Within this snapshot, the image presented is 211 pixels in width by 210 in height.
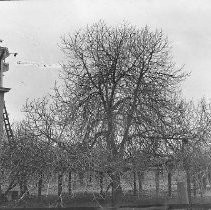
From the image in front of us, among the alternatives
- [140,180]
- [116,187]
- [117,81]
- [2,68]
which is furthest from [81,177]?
[2,68]

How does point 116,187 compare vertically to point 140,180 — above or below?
below

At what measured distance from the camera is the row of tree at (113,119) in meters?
13.0

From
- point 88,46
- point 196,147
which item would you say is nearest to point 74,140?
point 196,147

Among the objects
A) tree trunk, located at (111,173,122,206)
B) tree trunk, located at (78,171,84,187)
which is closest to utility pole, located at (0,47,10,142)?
tree trunk, located at (78,171,84,187)

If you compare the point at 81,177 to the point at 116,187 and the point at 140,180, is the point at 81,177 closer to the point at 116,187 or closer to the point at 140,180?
the point at 116,187

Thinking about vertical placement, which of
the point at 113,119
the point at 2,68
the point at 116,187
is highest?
the point at 2,68

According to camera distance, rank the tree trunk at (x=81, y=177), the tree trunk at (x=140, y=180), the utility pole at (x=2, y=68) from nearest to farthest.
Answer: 1. the tree trunk at (x=81, y=177)
2. the tree trunk at (x=140, y=180)
3. the utility pole at (x=2, y=68)

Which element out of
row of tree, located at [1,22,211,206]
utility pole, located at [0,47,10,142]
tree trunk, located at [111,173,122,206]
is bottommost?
tree trunk, located at [111,173,122,206]

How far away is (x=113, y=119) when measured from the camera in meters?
15.5

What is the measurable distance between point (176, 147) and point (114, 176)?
3.77 m

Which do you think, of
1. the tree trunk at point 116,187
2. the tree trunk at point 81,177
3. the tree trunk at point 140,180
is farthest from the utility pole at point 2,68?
the tree trunk at point 116,187

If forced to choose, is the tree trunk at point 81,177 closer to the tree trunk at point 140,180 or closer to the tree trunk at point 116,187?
the tree trunk at point 116,187

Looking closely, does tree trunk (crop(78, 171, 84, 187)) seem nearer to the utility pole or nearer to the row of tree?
the row of tree

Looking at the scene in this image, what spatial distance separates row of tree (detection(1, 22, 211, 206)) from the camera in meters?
13.0
